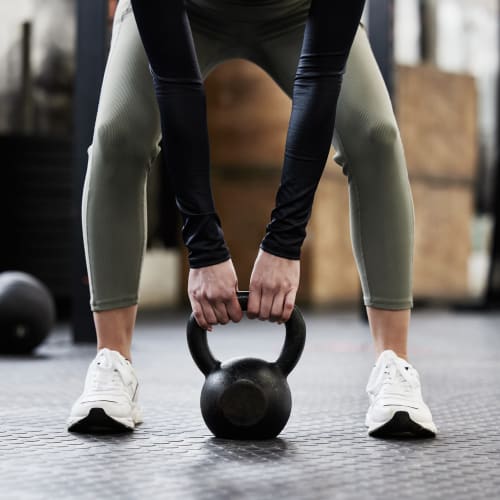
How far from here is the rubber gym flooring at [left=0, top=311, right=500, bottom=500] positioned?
106 centimetres

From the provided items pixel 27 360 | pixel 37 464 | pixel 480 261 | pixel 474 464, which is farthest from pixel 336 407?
pixel 480 261

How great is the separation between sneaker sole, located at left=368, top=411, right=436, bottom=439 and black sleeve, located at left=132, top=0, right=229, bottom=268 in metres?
0.36

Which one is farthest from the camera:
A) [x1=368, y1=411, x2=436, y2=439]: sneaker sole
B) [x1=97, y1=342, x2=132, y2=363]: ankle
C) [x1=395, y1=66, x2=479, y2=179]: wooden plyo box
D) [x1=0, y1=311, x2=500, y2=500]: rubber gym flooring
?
[x1=395, y1=66, x2=479, y2=179]: wooden plyo box

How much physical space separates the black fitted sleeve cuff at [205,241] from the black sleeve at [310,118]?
6 centimetres

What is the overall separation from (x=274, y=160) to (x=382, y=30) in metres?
1.69

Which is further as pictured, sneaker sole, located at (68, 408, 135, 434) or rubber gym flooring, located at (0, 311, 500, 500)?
sneaker sole, located at (68, 408, 135, 434)

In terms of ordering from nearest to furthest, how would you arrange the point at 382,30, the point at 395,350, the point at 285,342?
the point at 285,342
the point at 395,350
the point at 382,30

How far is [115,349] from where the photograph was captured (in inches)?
58.8

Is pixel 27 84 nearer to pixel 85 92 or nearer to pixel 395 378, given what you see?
pixel 85 92

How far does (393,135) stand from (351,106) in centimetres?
8

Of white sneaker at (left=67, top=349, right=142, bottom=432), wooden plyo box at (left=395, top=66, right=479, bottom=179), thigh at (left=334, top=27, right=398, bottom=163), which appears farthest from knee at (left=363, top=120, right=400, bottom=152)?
wooden plyo box at (left=395, top=66, right=479, bottom=179)

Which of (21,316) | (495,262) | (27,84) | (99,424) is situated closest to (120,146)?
(99,424)

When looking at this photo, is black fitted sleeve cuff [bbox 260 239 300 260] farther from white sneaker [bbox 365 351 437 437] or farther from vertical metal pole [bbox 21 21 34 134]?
vertical metal pole [bbox 21 21 34 134]

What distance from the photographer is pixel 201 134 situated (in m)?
1.27
